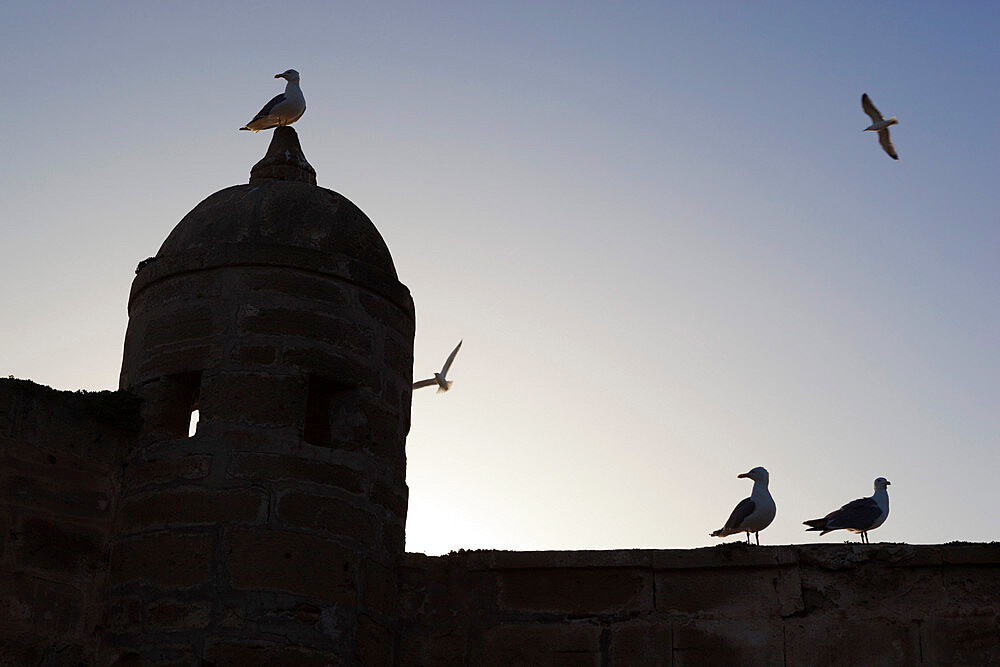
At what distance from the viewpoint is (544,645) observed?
689 centimetres

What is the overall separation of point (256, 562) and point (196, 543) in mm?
290

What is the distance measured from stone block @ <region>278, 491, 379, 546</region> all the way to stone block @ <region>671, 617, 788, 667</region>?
61.7 inches

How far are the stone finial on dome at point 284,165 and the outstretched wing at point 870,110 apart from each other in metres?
7.99

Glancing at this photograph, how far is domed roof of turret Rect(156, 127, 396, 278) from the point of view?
7324 millimetres

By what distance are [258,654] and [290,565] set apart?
44cm

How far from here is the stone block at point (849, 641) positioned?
663cm

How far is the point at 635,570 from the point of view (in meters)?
6.94

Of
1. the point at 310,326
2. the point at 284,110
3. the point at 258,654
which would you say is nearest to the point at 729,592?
the point at 258,654

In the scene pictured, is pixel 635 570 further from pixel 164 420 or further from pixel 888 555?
pixel 164 420

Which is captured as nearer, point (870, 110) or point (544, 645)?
point (544, 645)

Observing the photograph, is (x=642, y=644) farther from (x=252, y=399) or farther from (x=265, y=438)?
(x=252, y=399)

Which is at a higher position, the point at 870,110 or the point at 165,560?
the point at 870,110

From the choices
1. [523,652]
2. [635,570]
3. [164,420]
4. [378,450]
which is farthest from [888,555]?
[164,420]

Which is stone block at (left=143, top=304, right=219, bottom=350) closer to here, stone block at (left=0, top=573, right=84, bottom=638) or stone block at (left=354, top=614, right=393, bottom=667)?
stone block at (left=0, top=573, right=84, bottom=638)
